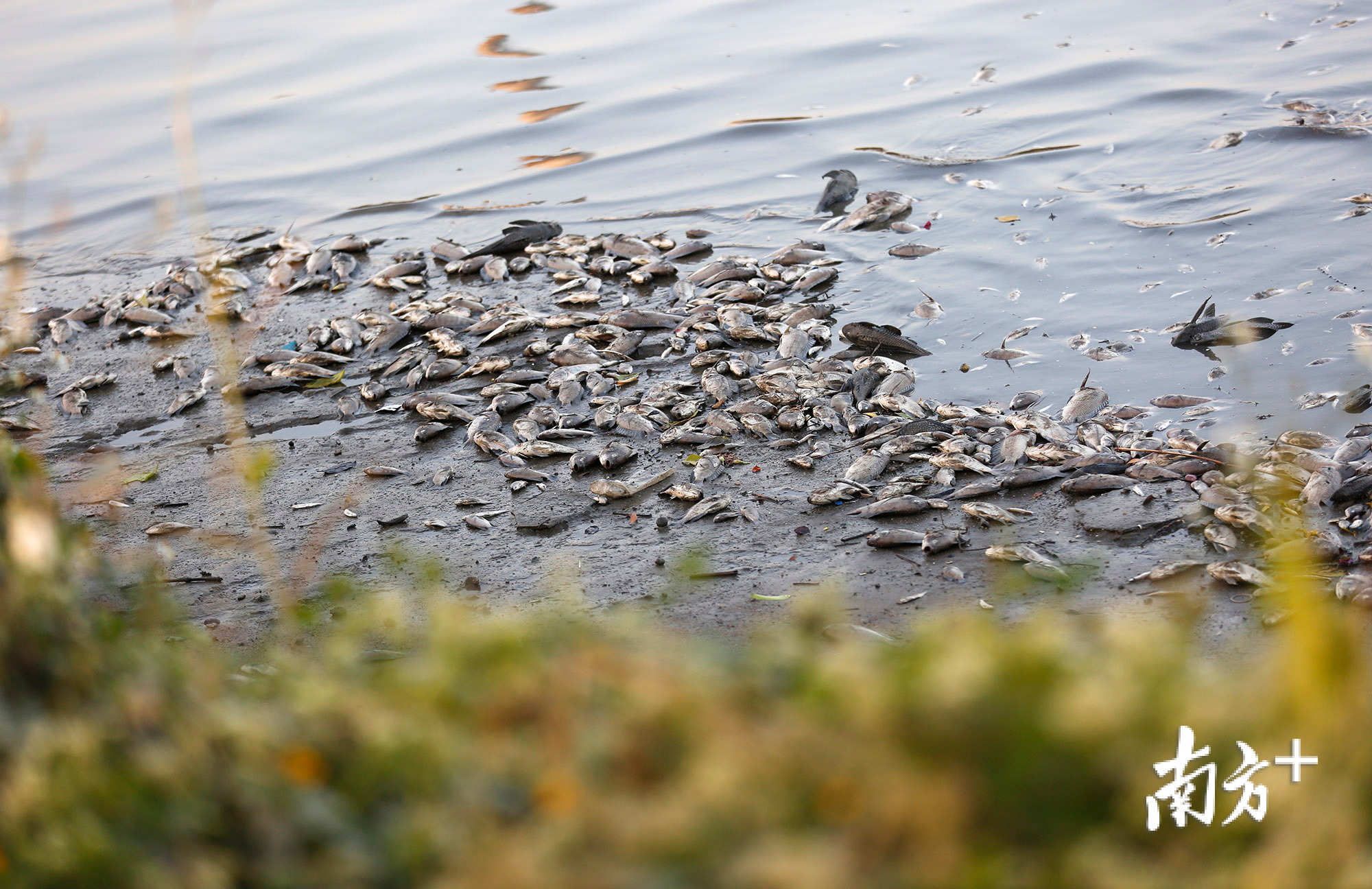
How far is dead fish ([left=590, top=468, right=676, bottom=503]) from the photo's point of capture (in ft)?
15.5

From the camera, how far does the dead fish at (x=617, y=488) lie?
186 inches

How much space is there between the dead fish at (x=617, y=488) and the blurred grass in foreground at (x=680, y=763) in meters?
3.28

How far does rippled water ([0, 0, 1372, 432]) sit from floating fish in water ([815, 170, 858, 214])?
15 cm

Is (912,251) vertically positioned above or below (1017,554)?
above

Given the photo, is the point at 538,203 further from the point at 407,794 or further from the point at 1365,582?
the point at 407,794

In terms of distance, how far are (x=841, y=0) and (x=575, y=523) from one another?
12.6m

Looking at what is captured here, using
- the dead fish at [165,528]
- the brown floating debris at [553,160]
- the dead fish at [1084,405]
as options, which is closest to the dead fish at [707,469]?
the dead fish at [1084,405]

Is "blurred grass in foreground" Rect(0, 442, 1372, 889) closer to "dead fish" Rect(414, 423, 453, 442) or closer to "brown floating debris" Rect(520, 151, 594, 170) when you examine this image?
"dead fish" Rect(414, 423, 453, 442)

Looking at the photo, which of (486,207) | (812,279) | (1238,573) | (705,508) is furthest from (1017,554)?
(486,207)

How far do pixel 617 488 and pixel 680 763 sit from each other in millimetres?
3554

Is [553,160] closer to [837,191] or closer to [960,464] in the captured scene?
[837,191]

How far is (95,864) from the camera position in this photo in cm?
119

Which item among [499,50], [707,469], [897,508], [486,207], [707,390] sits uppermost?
[499,50]

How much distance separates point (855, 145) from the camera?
30.7 ft
